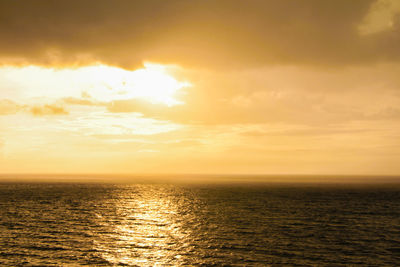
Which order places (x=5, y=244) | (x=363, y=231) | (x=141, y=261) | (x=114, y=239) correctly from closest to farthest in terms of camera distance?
(x=141, y=261)
(x=5, y=244)
(x=114, y=239)
(x=363, y=231)

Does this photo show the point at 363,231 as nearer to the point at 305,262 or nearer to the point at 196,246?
the point at 305,262

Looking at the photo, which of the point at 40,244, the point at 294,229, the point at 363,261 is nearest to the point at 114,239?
the point at 40,244

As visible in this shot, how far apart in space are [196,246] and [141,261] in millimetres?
9956

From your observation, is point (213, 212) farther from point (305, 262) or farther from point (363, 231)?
point (305, 262)

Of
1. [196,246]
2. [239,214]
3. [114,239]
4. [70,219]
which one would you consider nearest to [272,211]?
[239,214]

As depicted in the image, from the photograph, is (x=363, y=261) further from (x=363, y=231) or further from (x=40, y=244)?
(x=40, y=244)

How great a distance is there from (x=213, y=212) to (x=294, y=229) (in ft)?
86.9

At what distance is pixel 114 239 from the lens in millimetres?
46531

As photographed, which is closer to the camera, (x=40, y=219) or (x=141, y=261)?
(x=141, y=261)

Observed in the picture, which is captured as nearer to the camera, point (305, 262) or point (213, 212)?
point (305, 262)

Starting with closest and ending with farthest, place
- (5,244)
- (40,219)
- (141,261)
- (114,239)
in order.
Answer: (141,261) < (5,244) < (114,239) < (40,219)

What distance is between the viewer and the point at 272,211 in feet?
250

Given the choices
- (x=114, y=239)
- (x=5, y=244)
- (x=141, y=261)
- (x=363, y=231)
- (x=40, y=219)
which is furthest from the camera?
(x=40, y=219)

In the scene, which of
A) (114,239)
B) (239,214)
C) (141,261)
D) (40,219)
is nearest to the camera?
(141,261)
